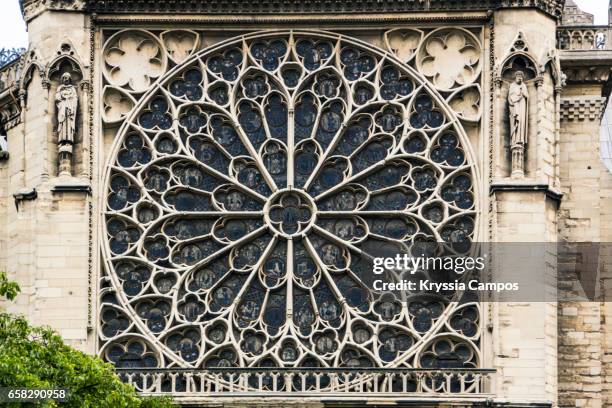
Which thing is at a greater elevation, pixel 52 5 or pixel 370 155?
pixel 52 5

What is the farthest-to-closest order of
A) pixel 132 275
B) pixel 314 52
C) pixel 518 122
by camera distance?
pixel 314 52 < pixel 132 275 < pixel 518 122

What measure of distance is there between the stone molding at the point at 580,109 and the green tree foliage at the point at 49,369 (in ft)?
39.1

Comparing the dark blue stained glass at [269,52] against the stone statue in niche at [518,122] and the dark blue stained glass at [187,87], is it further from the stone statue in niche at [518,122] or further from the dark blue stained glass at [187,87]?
the stone statue in niche at [518,122]

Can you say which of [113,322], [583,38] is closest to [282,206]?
[113,322]

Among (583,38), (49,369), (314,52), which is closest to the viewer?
(49,369)

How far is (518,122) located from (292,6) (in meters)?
4.65

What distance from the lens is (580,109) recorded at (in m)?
46.7

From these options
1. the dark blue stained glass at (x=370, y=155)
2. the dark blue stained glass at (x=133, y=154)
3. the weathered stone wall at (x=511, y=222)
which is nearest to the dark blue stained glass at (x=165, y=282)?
the weathered stone wall at (x=511, y=222)

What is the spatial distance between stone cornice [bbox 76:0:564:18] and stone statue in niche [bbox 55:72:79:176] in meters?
1.56

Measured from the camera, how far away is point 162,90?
45.8 m

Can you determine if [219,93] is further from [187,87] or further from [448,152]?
[448,152]

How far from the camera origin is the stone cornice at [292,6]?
150 feet

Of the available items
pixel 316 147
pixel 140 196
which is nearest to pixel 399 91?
pixel 316 147

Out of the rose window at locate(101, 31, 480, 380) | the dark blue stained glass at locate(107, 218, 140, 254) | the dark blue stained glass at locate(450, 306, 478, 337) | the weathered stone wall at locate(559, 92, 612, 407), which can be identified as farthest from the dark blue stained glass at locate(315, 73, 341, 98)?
the dark blue stained glass at locate(450, 306, 478, 337)
